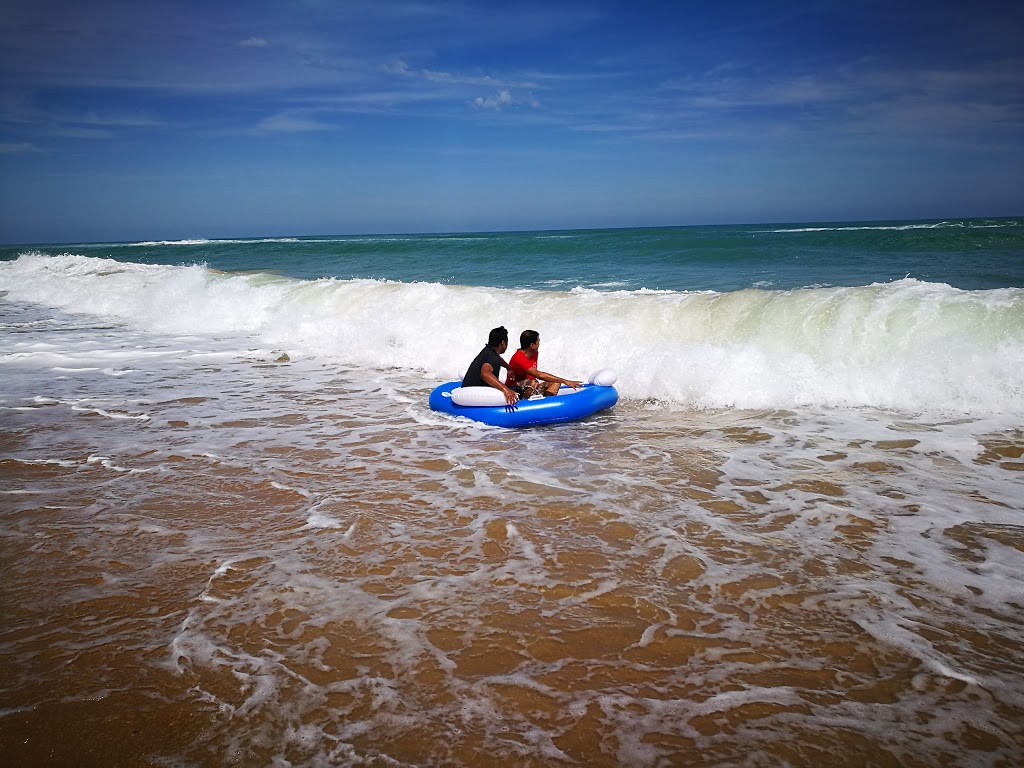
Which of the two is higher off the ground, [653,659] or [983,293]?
[983,293]

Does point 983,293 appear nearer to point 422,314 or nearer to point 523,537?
point 523,537

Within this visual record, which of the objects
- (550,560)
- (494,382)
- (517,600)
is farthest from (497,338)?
(517,600)

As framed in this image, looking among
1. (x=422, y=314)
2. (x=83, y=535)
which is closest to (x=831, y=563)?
(x=83, y=535)

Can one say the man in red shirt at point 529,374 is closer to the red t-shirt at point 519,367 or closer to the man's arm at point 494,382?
the red t-shirt at point 519,367

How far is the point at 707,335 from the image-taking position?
36.4 feet

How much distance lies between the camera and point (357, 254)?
43.2 metres

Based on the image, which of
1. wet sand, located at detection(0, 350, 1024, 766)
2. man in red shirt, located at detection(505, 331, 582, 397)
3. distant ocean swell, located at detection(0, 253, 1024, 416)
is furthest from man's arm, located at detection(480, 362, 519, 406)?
distant ocean swell, located at detection(0, 253, 1024, 416)

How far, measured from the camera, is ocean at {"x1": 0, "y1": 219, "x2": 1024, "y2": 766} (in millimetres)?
2906

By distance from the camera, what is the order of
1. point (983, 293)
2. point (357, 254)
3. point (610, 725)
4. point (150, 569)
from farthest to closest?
point (357, 254) < point (983, 293) < point (150, 569) < point (610, 725)

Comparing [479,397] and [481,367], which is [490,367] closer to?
[481,367]

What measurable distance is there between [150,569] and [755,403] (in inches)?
265

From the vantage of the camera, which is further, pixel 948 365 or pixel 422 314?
pixel 422 314

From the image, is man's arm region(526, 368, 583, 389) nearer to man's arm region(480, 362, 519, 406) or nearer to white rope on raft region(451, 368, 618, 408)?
man's arm region(480, 362, 519, 406)

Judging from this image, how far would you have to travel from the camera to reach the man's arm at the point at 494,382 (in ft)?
25.9
